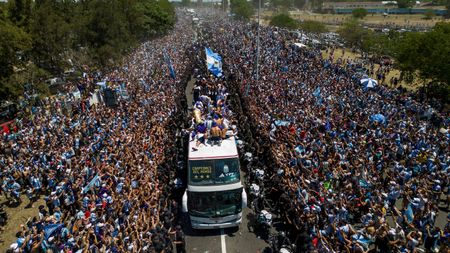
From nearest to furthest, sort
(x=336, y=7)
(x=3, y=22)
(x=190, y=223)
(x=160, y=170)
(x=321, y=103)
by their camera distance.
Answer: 1. (x=190, y=223)
2. (x=160, y=170)
3. (x=321, y=103)
4. (x=3, y=22)
5. (x=336, y=7)

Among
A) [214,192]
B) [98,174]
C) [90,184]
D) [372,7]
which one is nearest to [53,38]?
[98,174]

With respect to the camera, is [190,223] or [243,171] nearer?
[190,223]

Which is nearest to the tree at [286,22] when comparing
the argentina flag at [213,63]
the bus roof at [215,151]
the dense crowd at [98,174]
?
the argentina flag at [213,63]

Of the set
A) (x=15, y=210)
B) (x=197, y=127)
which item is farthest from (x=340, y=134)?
(x=15, y=210)

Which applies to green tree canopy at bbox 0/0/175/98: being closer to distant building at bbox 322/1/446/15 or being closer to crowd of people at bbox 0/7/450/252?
crowd of people at bbox 0/7/450/252

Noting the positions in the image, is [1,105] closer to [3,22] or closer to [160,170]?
[3,22]

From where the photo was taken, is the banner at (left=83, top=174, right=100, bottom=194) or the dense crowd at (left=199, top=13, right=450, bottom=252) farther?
the banner at (left=83, top=174, right=100, bottom=194)

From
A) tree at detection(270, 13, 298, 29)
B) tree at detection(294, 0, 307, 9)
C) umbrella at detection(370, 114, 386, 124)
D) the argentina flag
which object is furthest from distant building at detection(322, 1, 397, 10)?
umbrella at detection(370, 114, 386, 124)

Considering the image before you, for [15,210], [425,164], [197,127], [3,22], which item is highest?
[3,22]
